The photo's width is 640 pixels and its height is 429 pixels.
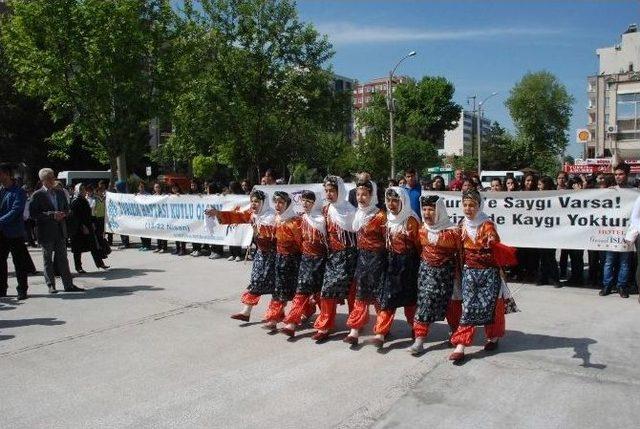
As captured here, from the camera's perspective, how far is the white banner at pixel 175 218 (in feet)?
41.3

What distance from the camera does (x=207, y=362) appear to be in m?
5.49

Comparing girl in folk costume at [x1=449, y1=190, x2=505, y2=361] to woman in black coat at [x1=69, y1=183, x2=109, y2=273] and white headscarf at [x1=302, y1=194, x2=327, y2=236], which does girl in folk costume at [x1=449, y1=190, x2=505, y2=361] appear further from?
woman in black coat at [x1=69, y1=183, x2=109, y2=273]

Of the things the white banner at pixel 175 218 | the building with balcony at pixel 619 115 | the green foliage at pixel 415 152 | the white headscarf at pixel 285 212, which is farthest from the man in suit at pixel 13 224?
the green foliage at pixel 415 152

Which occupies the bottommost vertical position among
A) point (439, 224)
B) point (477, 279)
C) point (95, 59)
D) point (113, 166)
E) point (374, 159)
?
point (477, 279)

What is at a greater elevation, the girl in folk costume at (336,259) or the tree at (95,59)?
the tree at (95,59)

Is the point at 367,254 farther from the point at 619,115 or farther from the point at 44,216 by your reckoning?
the point at 619,115

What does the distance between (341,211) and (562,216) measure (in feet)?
15.0

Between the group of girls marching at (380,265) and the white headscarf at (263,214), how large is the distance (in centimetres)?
1

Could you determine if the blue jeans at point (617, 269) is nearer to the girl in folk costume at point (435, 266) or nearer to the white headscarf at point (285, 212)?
the girl in folk costume at point (435, 266)

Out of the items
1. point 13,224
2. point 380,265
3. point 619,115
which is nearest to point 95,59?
point 13,224

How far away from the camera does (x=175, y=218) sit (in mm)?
13875

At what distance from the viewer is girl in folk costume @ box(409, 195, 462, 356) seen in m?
5.50

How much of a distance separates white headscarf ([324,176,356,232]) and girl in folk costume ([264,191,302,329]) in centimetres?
52

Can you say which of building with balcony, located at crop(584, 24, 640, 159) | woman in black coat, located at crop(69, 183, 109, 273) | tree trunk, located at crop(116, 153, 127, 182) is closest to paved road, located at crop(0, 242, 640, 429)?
woman in black coat, located at crop(69, 183, 109, 273)
